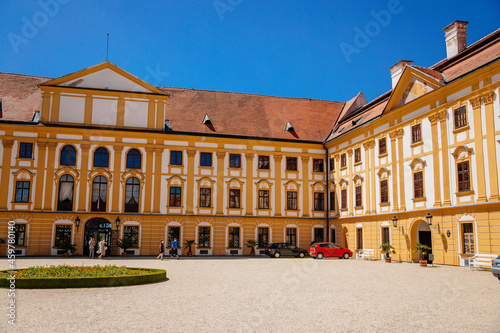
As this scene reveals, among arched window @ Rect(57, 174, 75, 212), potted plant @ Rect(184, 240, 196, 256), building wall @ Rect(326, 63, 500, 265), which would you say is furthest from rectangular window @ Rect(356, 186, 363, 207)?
arched window @ Rect(57, 174, 75, 212)

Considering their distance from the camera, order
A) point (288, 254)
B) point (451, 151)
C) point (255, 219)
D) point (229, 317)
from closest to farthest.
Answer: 1. point (229, 317)
2. point (451, 151)
3. point (288, 254)
4. point (255, 219)

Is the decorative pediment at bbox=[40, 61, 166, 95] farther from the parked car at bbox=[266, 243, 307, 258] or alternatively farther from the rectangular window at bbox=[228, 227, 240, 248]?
the parked car at bbox=[266, 243, 307, 258]

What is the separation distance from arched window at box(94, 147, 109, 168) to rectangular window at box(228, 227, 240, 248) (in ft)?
38.4

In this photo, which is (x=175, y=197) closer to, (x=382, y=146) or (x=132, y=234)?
(x=132, y=234)

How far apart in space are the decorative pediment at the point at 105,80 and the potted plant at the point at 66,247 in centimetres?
1256

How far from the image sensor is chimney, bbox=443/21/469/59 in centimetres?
3081

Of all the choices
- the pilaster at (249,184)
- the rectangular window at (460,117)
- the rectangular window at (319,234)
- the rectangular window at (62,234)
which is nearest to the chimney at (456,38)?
the rectangular window at (460,117)

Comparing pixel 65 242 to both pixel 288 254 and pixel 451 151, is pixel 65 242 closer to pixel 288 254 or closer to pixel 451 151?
pixel 288 254

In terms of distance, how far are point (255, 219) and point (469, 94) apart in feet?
67.5

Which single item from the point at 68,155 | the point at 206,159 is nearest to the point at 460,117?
the point at 206,159

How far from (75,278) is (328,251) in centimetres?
2328

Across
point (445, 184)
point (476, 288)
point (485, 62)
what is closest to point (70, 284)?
point (476, 288)

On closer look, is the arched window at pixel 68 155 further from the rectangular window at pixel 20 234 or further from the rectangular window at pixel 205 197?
the rectangular window at pixel 205 197

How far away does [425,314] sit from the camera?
36.1 feet
